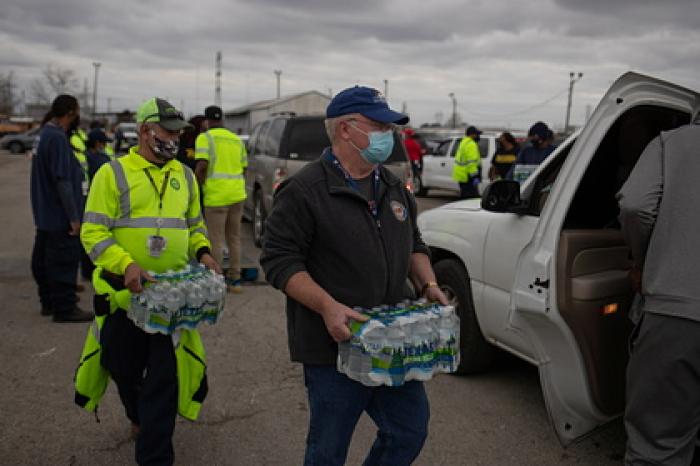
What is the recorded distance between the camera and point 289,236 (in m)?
2.26

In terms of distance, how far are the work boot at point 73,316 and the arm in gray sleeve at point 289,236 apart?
3932 millimetres

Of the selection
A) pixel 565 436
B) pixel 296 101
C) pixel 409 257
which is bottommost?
pixel 565 436

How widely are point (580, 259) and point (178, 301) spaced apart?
2.07 m

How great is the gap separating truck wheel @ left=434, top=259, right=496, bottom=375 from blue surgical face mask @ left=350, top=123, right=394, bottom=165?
2.16 metres

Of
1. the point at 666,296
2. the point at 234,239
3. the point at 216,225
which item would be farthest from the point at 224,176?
the point at 666,296

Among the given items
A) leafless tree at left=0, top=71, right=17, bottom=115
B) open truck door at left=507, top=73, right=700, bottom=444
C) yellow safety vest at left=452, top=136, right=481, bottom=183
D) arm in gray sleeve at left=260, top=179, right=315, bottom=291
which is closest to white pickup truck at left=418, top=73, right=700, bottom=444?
open truck door at left=507, top=73, right=700, bottom=444

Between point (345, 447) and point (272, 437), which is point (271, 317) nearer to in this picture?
point (272, 437)

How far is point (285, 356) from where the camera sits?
4938 millimetres

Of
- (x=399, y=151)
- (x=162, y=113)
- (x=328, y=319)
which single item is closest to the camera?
(x=328, y=319)

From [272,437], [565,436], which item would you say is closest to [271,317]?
[272,437]

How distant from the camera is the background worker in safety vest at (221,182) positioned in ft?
21.6

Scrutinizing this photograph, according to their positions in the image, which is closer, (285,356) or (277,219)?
(277,219)

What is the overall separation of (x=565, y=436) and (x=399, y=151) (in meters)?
5.61

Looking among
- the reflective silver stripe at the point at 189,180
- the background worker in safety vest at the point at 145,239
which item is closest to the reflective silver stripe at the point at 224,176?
the reflective silver stripe at the point at 189,180
